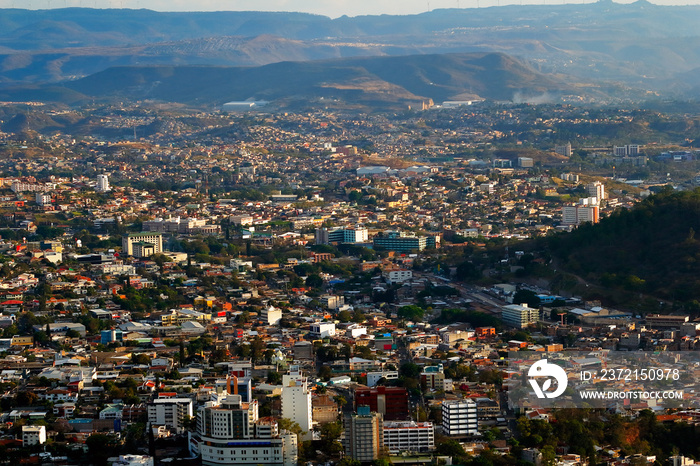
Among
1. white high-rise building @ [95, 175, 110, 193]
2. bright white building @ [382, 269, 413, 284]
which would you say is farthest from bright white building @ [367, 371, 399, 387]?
white high-rise building @ [95, 175, 110, 193]

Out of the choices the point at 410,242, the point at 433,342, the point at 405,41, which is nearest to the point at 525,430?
the point at 433,342

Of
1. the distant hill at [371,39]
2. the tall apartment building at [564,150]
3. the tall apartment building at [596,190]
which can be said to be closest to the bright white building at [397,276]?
the tall apartment building at [596,190]

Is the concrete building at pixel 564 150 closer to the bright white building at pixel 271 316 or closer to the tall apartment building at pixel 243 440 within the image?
the bright white building at pixel 271 316

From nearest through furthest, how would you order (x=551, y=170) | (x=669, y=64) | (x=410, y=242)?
(x=410, y=242), (x=551, y=170), (x=669, y=64)

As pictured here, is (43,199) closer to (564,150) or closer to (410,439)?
(564,150)

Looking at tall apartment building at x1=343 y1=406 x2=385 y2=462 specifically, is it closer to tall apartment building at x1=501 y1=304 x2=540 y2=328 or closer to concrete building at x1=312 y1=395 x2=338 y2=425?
concrete building at x1=312 y1=395 x2=338 y2=425

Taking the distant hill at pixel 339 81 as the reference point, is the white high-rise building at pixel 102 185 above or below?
above

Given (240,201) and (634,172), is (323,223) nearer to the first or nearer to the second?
(240,201)
